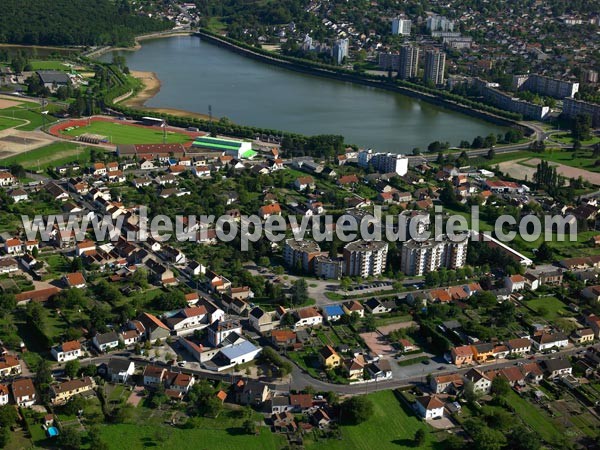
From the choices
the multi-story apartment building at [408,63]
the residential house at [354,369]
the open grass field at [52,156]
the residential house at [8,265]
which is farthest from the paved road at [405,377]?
the multi-story apartment building at [408,63]

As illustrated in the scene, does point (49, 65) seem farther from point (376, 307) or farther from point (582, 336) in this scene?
point (582, 336)

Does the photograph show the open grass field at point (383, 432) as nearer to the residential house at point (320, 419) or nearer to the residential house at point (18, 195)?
the residential house at point (320, 419)

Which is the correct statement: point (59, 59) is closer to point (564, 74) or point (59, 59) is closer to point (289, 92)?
point (289, 92)

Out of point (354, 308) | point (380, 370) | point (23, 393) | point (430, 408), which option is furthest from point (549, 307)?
point (23, 393)

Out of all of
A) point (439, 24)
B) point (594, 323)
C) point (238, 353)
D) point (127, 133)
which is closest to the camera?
point (238, 353)

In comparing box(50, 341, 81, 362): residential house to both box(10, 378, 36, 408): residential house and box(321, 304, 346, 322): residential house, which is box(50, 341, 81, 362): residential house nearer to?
box(10, 378, 36, 408): residential house

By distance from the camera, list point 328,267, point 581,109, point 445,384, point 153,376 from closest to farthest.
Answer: point 153,376, point 445,384, point 328,267, point 581,109

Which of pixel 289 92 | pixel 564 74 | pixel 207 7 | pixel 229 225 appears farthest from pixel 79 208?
pixel 207 7
